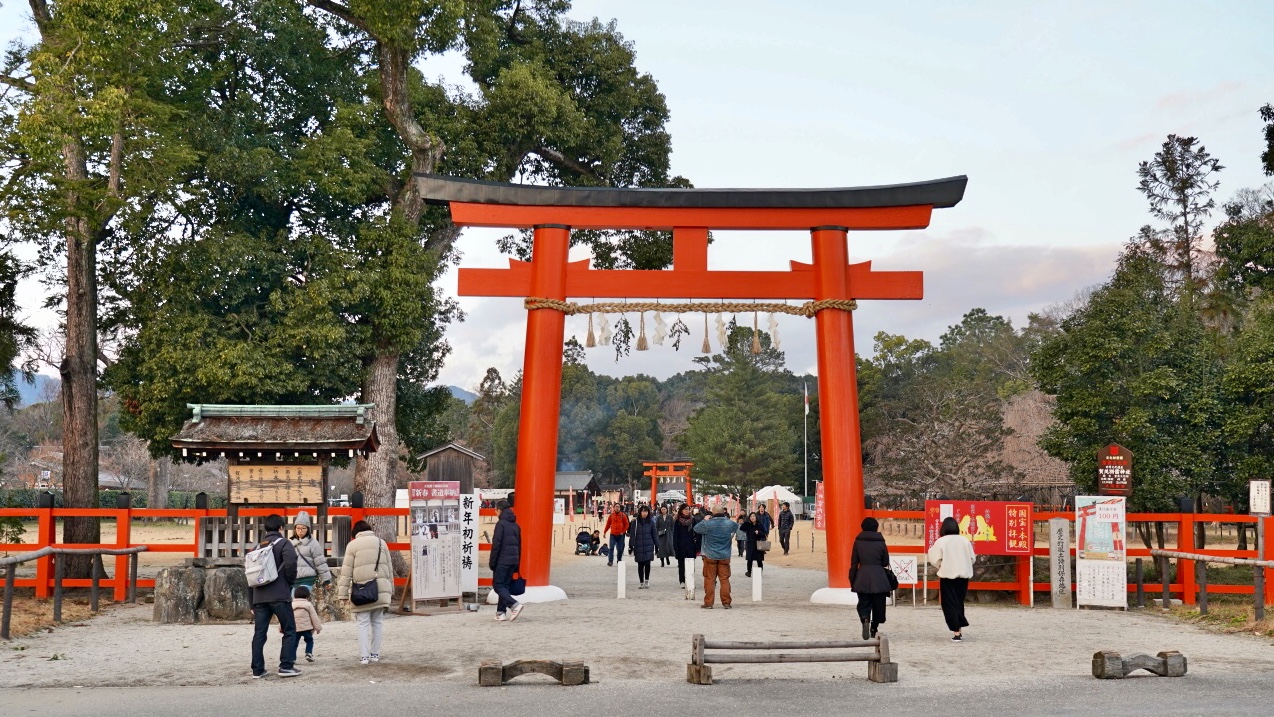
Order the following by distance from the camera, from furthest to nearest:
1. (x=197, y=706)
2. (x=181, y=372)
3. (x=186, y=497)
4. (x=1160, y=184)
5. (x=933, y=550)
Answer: (x=186, y=497) → (x=1160, y=184) → (x=181, y=372) → (x=933, y=550) → (x=197, y=706)

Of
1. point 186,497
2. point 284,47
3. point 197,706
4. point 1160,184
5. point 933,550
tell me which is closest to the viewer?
point 197,706

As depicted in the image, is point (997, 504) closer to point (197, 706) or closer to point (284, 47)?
point (197, 706)

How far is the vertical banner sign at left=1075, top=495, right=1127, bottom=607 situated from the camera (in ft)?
49.8

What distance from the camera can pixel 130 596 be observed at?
15.9 meters

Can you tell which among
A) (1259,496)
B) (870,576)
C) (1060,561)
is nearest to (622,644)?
(870,576)

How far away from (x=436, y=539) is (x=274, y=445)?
362 centimetres

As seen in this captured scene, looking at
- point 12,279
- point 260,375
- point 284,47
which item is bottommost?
point 260,375

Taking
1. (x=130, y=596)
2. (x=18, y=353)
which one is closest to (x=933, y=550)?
(x=130, y=596)

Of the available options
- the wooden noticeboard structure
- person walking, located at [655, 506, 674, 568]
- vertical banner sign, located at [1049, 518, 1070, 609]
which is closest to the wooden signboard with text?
the wooden noticeboard structure

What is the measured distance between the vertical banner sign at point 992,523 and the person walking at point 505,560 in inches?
240

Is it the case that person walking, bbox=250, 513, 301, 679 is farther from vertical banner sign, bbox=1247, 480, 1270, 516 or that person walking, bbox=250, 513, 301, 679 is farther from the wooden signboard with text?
vertical banner sign, bbox=1247, 480, 1270, 516

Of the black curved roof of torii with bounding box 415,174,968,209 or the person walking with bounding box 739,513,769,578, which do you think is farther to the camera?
the person walking with bounding box 739,513,769,578

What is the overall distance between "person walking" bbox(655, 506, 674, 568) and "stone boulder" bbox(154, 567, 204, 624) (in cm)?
1133

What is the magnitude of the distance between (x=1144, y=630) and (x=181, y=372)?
54.3ft
